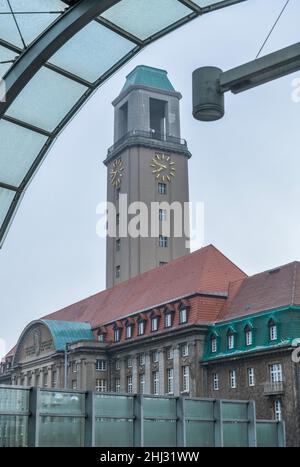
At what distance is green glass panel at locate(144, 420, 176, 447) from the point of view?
1997cm

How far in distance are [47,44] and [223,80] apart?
Answer: 113 inches

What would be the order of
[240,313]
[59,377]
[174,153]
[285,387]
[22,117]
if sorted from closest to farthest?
[22,117] < [285,387] < [240,313] < [59,377] < [174,153]

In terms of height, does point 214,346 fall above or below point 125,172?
below

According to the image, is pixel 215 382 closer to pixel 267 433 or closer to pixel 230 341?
pixel 230 341

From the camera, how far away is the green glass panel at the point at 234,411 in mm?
22417

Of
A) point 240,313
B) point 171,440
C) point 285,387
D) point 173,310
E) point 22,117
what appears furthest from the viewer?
point 173,310

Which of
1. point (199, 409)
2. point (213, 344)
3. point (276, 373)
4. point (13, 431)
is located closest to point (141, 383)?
point (213, 344)

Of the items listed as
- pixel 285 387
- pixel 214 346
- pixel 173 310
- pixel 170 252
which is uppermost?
pixel 170 252

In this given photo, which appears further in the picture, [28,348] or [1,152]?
[28,348]

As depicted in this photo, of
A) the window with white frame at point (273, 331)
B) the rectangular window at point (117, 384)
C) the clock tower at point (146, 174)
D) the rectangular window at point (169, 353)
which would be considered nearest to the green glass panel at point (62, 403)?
the window with white frame at point (273, 331)

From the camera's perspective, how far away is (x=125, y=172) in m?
87.6

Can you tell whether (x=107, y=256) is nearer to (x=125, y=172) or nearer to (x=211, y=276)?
(x=125, y=172)

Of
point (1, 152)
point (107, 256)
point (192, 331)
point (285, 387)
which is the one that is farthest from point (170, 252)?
point (1, 152)

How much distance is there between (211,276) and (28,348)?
30.6 metres
